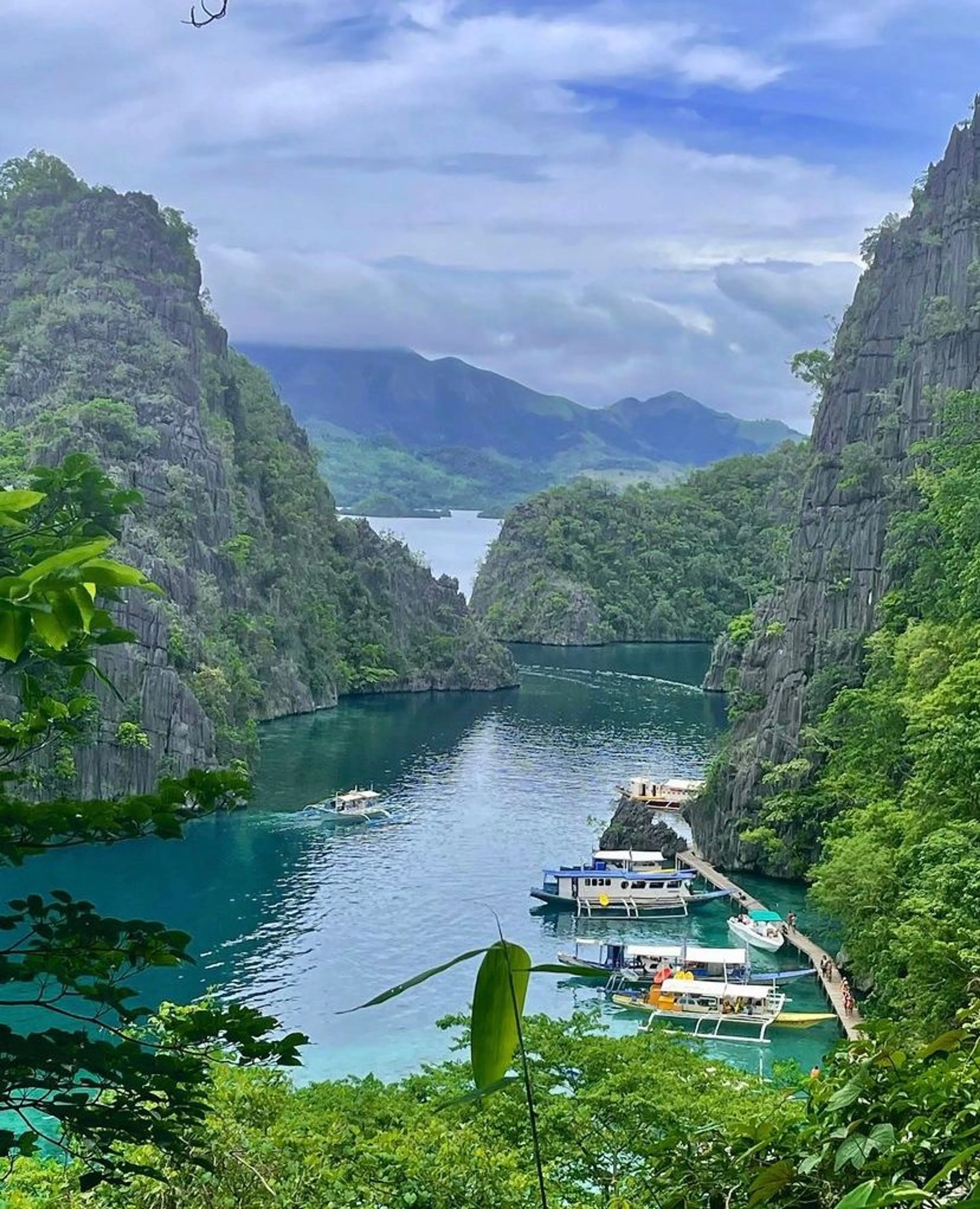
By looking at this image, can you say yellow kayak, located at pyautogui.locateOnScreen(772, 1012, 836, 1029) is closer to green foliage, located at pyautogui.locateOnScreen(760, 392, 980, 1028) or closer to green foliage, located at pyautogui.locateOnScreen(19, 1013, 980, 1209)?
green foliage, located at pyautogui.locateOnScreen(760, 392, 980, 1028)

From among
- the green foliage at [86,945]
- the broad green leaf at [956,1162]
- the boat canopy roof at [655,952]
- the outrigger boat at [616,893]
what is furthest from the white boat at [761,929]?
the broad green leaf at [956,1162]

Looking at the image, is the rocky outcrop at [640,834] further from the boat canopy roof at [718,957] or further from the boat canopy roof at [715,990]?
the boat canopy roof at [715,990]

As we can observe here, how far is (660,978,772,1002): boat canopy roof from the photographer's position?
2395 cm

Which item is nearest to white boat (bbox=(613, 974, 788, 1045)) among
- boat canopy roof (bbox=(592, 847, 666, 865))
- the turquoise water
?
the turquoise water

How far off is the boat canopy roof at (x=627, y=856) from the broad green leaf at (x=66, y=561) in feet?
105

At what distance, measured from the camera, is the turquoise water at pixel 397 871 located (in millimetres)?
23875

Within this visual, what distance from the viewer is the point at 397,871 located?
32688 millimetres

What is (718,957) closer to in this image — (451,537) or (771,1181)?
(771,1181)

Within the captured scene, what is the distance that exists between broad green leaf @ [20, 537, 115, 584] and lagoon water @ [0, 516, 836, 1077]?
9358mm

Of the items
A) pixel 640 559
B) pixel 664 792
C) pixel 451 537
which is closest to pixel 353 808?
pixel 664 792

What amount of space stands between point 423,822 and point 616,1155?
1066 inches

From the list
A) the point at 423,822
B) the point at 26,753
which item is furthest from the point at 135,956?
the point at 423,822

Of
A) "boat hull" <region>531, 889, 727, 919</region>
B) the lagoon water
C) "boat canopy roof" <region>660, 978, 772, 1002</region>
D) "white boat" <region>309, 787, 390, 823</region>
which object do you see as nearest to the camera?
the lagoon water

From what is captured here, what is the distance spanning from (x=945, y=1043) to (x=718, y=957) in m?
24.0
